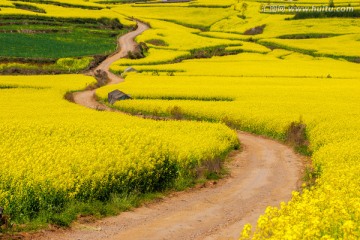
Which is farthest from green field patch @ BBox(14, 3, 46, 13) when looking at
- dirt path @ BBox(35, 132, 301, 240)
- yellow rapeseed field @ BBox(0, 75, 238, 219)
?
dirt path @ BBox(35, 132, 301, 240)

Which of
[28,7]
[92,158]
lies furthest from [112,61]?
[92,158]

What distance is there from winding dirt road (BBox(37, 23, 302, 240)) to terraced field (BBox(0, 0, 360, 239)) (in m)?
0.64

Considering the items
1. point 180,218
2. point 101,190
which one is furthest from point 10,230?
point 180,218

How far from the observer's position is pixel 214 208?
17.0 m

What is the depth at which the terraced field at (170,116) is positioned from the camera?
14734mm

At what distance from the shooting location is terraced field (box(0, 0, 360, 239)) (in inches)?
580

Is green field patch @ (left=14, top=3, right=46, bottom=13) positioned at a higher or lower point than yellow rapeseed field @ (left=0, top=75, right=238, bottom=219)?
higher

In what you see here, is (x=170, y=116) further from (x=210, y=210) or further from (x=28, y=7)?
(x=28, y=7)

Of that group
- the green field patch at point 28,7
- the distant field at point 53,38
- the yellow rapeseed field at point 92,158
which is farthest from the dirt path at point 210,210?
the green field patch at point 28,7

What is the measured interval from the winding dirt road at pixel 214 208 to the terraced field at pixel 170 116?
0.64 meters

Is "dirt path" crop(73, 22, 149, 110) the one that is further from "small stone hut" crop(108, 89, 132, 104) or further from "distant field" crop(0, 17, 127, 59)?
"distant field" crop(0, 17, 127, 59)

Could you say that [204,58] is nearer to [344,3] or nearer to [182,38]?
[182,38]

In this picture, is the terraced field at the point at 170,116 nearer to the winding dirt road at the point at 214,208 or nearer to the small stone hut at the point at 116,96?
the winding dirt road at the point at 214,208

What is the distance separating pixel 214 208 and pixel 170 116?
70.9 feet
